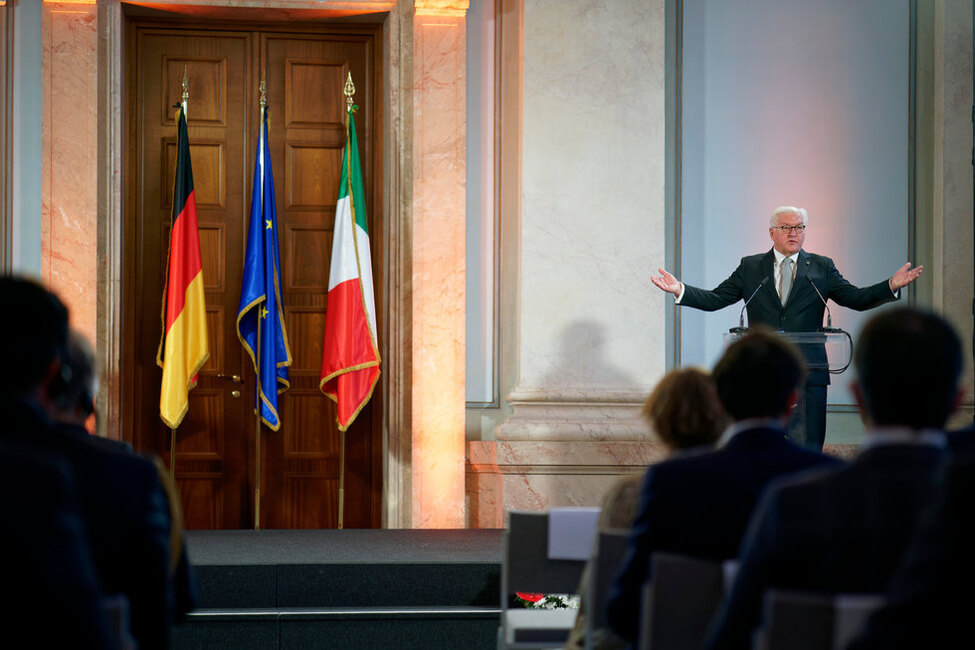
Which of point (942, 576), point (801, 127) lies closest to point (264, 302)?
point (801, 127)

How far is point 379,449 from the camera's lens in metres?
7.02

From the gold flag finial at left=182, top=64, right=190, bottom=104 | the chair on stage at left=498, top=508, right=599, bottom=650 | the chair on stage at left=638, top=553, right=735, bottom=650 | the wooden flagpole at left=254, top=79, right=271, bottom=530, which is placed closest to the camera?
the chair on stage at left=638, top=553, right=735, bottom=650

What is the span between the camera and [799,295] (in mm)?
5961

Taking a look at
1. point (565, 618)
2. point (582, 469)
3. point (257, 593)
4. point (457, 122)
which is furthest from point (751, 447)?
point (457, 122)

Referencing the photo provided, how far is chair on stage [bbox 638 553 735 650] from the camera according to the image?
2.02 meters

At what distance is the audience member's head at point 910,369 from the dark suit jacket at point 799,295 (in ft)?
14.3

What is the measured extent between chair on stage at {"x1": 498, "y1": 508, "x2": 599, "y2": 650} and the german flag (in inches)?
135

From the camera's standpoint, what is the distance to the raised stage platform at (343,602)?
15.3 feet

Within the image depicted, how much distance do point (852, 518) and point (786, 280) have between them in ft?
14.8

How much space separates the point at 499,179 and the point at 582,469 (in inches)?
69.9

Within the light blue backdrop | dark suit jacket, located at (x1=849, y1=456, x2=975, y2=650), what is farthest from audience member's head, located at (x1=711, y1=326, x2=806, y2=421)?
the light blue backdrop

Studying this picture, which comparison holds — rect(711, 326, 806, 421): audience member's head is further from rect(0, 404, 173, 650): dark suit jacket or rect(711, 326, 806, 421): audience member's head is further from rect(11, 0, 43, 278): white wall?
rect(11, 0, 43, 278): white wall

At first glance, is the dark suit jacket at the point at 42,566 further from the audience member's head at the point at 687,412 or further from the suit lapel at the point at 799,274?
the suit lapel at the point at 799,274

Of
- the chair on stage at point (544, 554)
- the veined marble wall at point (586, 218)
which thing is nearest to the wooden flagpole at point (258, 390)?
the veined marble wall at point (586, 218)
